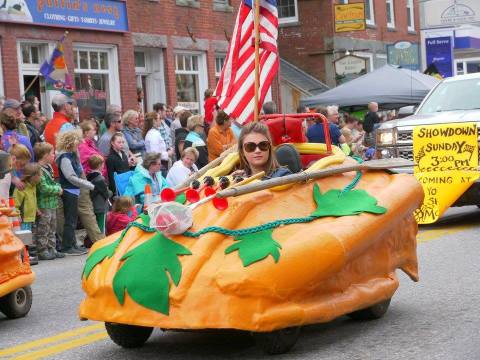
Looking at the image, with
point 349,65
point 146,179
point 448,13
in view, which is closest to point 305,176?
point 146,179

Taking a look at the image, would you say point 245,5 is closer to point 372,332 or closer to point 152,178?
point 152,178

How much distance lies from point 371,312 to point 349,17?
25587 mm

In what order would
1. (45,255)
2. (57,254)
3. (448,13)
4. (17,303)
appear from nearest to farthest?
(17,303), (45,255), (57,254), (448,13)

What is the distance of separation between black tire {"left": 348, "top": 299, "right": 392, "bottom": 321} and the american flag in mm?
4225

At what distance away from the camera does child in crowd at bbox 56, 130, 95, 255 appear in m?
13.2

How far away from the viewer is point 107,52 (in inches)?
903

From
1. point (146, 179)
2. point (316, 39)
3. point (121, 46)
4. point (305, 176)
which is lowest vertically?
point (146, 179)

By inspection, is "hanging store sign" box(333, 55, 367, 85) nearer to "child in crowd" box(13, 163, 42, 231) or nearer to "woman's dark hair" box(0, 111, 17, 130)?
"woman's dark hair" box(0, 111, 17, 130)

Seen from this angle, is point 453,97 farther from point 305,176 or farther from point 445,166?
point 305,176

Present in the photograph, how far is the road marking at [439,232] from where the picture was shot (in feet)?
40.3

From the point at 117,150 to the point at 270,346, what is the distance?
340 inches

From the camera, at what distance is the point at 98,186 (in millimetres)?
13836

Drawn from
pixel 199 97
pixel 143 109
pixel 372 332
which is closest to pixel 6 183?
pixel 372 332

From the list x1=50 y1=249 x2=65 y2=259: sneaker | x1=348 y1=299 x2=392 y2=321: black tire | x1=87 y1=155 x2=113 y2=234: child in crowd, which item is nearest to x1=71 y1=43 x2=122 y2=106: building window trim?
x1=87 y1=155 x2=113 y2=234: child in crowd
